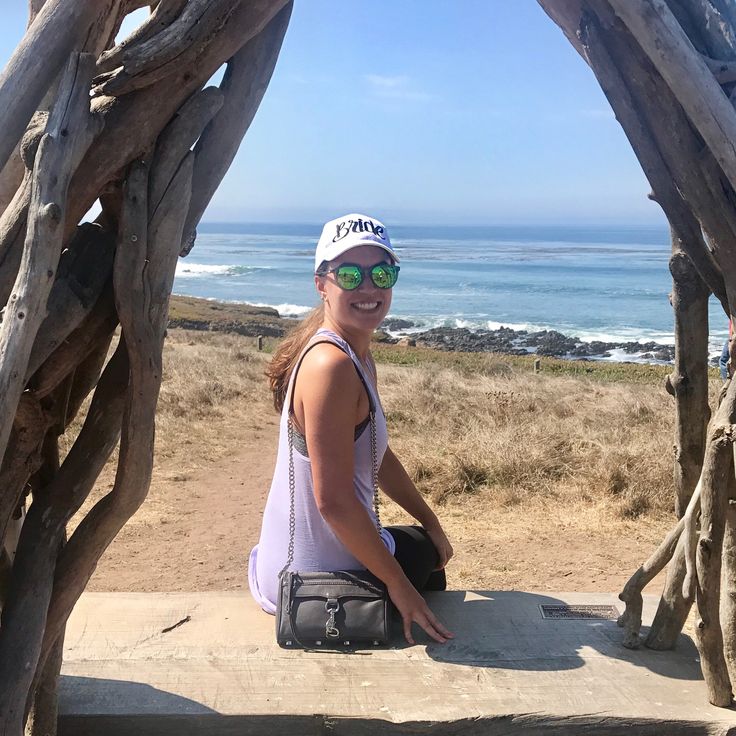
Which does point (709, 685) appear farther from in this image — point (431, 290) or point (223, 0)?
point (431, 290)

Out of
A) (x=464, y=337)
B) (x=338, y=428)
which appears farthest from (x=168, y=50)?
(x=464, y=337)

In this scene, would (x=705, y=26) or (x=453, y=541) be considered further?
(x=453, y=541)

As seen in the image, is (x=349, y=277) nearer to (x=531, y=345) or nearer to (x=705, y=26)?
(x=705, y=26)

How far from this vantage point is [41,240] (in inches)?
68.4

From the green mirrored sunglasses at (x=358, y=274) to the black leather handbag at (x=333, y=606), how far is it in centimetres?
92

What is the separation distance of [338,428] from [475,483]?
4.34 m

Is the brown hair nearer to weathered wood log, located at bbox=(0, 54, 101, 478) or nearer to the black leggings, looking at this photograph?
the black leggings

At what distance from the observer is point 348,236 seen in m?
2.43

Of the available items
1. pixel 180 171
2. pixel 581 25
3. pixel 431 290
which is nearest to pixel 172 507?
pixel 180 171

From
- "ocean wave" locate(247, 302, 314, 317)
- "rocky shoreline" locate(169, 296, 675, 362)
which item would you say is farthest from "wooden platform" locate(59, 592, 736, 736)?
"ocean wave" locate(247, 302, 314, 317)

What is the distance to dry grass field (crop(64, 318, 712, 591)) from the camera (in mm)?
4887

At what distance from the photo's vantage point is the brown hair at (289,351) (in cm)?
262

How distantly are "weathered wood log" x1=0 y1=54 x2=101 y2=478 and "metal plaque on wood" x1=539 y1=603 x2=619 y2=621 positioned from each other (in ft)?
6.69

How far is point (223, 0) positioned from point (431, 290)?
54.3 meters
